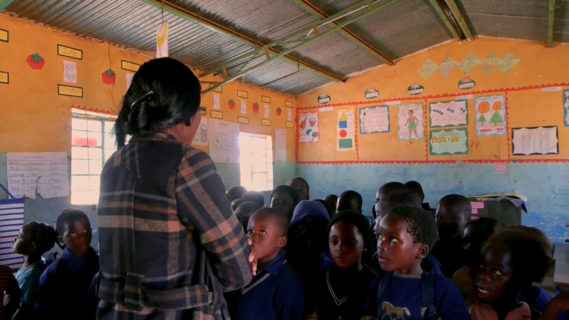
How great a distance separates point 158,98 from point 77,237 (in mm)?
1982

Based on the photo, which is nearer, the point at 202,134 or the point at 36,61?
the point at 36,61

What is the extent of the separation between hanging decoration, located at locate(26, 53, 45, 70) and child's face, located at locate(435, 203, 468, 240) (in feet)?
13.9

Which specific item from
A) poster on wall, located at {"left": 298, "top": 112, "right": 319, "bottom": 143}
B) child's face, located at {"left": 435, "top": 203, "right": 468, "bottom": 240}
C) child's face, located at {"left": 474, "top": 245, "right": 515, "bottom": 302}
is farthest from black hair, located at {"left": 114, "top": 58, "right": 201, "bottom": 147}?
poster on wall, located at {"left": 298, "top": 112, "right": 319, "bottom": 143}

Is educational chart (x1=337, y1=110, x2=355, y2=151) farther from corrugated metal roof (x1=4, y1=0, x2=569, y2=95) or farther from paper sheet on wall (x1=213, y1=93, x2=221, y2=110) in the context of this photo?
paper sheet on wall (x1=213, y1=93, x2=221, y2=110)

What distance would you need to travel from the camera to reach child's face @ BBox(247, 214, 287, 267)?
202cm

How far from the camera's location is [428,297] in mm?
1493

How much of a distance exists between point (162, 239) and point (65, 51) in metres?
4.04

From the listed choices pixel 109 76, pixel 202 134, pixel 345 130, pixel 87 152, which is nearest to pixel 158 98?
pixel 87 152

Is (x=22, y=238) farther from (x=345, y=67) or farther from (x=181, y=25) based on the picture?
(x=345, y=67)

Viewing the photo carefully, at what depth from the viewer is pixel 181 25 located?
4.49m

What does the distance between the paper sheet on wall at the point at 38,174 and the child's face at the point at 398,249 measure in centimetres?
366

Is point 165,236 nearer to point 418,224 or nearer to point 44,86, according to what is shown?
point 418,224

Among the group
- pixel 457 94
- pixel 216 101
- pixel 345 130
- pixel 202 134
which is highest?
pixel 457 94

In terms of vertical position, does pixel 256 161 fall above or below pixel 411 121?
below
